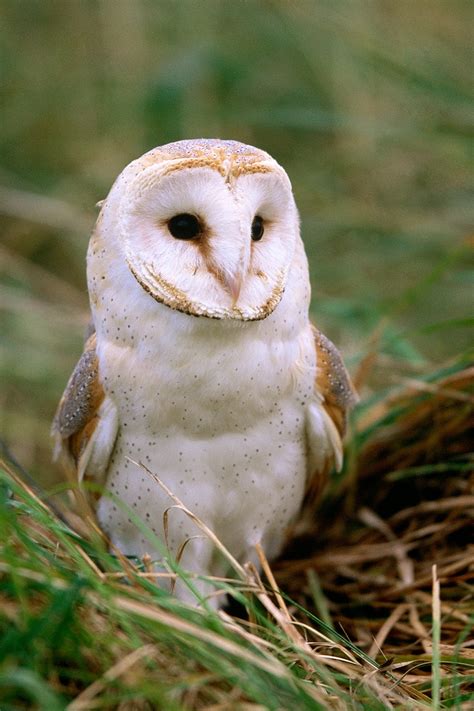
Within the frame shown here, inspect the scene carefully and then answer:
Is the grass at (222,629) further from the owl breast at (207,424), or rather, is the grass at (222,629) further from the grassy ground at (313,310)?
the owl breast at (207,424)

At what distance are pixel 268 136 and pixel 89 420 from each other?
130 inches

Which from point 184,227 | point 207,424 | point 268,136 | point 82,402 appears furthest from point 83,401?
point 268,136

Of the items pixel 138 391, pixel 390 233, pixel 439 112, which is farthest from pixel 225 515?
pixel 439 112

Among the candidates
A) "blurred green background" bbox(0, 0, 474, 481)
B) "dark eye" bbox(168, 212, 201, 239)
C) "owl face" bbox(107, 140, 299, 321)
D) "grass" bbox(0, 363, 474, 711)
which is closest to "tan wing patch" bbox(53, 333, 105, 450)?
"grass" bbox(0, 363, 474, 711)

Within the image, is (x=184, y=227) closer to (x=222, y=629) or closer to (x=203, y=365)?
(x=203, y=365)

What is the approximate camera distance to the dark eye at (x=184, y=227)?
1809mm

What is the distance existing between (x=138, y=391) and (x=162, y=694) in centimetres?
76

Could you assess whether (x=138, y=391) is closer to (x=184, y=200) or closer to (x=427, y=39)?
(x=184, y=200)

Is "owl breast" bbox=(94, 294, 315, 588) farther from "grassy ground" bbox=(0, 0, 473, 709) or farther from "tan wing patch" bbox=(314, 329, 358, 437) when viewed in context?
"grassy ground" bbox=(0, 0, 473, 709)

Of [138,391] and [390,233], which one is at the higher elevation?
[138,391]

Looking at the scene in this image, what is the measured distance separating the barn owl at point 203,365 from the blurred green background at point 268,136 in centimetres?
75

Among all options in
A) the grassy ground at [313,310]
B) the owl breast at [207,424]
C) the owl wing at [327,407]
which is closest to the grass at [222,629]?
the grassy ground at [313,310]

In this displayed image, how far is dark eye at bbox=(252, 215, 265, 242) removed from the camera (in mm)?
1893

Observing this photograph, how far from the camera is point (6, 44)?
5.18 m
